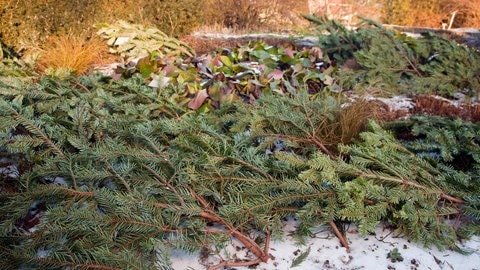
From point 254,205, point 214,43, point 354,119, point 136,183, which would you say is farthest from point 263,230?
point 214,43

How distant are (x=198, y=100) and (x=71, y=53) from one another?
211 cm

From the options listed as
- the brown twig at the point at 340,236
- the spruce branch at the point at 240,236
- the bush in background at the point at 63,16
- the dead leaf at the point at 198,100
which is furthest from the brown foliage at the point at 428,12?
the spruce branch at the point at 240,236

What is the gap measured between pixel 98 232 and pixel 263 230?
2.59 feet

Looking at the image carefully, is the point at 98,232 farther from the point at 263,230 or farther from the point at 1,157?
the point at 1,157

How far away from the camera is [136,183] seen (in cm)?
198

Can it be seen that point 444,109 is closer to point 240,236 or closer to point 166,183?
point 240,236

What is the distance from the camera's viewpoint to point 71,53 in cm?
465

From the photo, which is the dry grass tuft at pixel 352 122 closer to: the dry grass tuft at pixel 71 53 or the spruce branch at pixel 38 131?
the spruce branch at pixel 38 131

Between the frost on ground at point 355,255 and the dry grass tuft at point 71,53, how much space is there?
10.6 ft

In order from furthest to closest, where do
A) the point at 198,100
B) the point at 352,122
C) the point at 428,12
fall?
the point at 428,12
the point at 198,100
the point at 352,122

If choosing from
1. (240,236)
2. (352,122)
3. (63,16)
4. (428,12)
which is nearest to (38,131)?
(240,236)

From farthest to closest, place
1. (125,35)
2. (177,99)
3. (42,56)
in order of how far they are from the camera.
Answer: (125,35), (42,56), (177,99)

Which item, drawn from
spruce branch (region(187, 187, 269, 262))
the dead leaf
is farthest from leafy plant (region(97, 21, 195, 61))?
spruce branch (region(187, 187, 269, 262))

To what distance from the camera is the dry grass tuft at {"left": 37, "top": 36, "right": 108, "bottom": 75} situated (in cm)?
452
